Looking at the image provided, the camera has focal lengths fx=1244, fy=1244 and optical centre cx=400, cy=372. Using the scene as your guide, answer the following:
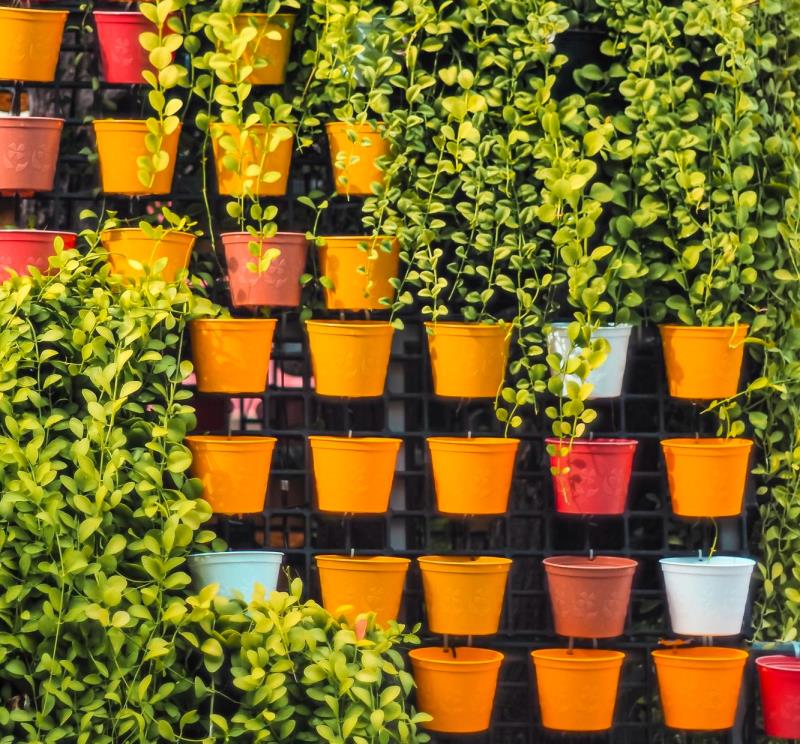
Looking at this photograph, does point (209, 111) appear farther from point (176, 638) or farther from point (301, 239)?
point (176, 638)

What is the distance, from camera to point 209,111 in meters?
2.73

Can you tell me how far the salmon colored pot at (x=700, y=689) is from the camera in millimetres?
2668

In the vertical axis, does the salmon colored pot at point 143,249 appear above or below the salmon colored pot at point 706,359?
above

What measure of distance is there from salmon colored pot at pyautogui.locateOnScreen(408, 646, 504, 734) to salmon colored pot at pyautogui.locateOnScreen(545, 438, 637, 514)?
1.26ft

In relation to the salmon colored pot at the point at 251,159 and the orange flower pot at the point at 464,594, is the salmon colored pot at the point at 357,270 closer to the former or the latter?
the salmon colored pot at the point at 251,159

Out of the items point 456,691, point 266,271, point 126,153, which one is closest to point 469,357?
point 266,271

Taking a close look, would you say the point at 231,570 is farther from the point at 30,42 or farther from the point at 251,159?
the point at 30,42

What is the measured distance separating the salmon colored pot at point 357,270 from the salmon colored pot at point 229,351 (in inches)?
6.6

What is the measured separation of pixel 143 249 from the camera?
105 inches

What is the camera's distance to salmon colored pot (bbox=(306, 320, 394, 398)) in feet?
8.66

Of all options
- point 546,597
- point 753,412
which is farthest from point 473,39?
point 546,597

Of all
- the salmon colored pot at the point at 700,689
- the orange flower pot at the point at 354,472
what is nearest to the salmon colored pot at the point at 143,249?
Answer: the orange flower pot at the point at 354,472

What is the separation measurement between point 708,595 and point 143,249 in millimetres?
1428

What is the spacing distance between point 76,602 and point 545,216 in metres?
1.23
